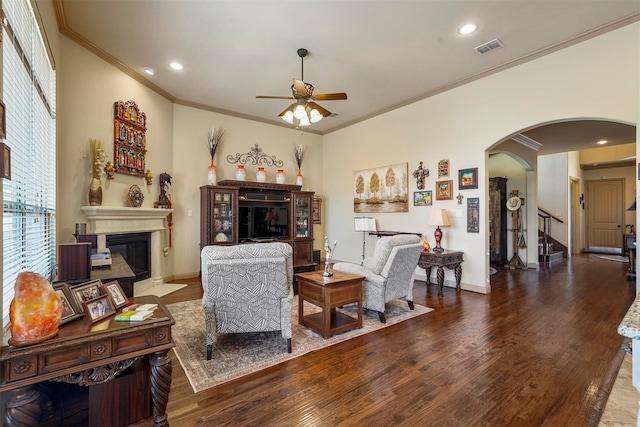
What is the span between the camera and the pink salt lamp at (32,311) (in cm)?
122

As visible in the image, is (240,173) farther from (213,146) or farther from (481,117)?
(481,117)

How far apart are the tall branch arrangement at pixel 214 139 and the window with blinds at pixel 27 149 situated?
301 cm

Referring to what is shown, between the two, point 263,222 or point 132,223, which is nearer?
point 132,223

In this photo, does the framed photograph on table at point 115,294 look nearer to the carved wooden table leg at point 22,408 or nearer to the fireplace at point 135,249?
the carved wooden table leg at point 22,408

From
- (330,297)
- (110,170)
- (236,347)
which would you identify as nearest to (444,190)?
(330,297)

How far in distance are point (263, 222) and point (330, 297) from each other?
3.74m

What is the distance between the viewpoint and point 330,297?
3.03 metres

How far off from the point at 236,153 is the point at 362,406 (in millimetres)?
5586

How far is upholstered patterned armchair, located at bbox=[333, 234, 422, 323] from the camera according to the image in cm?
343

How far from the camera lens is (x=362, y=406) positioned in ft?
6.43

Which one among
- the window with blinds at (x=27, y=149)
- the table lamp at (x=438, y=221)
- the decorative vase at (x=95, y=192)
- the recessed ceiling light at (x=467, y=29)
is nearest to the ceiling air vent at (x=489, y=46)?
the recessed ceiling light at (x=467, y=29)

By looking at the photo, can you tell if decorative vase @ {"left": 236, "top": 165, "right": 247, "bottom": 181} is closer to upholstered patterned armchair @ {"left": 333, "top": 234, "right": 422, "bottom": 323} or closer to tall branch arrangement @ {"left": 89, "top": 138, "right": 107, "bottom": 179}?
tall branch arrangement @ {"left": 89, "top": 138, "right": 107, "bottom": 179}

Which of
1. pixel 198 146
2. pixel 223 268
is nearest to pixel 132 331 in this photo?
pixel 223 268

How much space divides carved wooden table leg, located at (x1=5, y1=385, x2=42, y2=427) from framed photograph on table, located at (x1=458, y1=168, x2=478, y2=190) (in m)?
5.20
